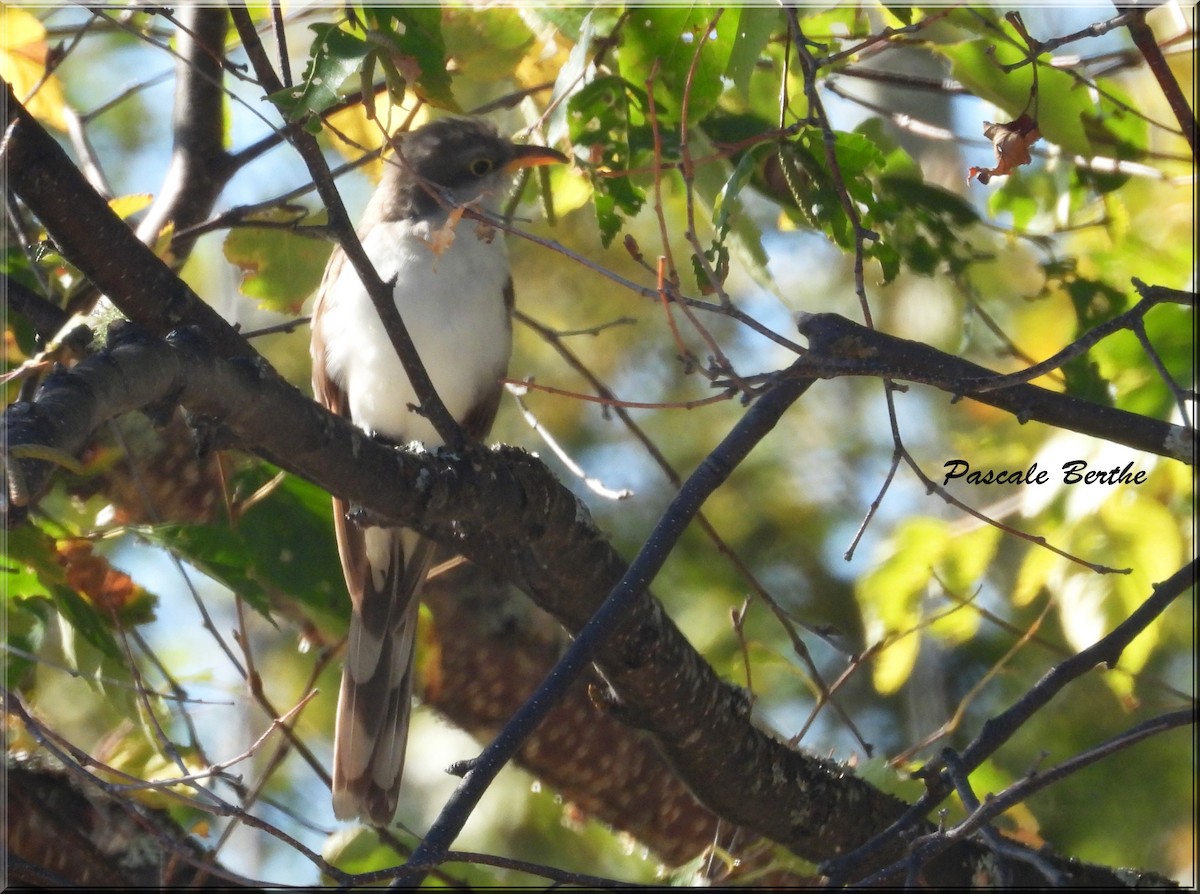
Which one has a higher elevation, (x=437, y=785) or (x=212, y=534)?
(x=437, y=785)

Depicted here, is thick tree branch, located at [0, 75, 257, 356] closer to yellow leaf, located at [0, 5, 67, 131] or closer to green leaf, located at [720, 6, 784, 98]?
yellow leaf, located at [0, 5, 67, 131]

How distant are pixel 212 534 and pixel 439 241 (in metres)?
1.03

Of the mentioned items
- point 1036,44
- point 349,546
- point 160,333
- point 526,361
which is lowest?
point 160,333

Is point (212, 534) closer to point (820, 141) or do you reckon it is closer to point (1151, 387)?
point (820, 141)

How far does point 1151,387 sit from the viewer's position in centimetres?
343

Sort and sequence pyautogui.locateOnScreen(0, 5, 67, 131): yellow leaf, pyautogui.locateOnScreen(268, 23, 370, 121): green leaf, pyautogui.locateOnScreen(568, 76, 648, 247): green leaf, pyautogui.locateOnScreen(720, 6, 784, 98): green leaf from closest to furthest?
pyautogui.locateOnScreen(268, 23, 370, 121): green leaf, pyautogui.locateOnScreen(720, 6, 784, 98): green leaf, pyautogui.locateOnScreen(568, 76, 648, 247): green leaf, pyautogui.locateOnScreen(0, 5, 67, 131): yellow leaf

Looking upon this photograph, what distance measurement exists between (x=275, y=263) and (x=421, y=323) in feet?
1.98

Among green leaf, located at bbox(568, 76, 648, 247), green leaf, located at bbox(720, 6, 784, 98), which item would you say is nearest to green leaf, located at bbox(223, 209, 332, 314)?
green leaf, located at bbox(568, 76, 648, 247)

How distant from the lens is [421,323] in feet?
13.5

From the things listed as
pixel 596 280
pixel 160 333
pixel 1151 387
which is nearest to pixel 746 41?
pixel 160 333

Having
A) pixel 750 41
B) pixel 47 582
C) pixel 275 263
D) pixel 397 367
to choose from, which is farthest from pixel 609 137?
pixel 47 582

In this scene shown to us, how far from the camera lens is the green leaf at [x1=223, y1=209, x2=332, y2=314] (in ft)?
11.8

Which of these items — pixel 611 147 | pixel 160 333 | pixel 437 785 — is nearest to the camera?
pixel 160 333
